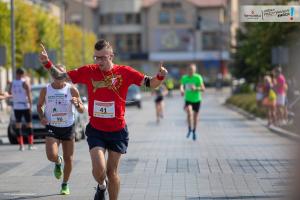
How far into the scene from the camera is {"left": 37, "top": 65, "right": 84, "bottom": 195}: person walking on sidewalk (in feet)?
39.8

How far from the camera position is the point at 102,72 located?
9.65 meters

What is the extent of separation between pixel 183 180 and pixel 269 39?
2276cm

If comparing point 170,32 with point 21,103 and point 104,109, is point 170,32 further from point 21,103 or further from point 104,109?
point 104,109

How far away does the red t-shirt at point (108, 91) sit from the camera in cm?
962

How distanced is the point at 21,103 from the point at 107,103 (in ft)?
37.3

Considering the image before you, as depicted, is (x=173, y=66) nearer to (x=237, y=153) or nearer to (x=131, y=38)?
(x=131, y=38)

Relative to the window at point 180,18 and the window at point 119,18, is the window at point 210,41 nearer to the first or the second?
the window at point 180,18

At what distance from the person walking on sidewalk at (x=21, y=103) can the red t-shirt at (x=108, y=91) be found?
1081 cm

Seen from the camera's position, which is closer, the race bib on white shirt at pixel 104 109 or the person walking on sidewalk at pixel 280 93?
the race bib on white shirt at pixel 104 109

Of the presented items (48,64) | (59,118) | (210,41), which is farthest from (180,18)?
(48,64)

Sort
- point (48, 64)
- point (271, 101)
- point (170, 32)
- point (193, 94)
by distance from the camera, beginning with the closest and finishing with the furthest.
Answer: point (48, 64), point (193, 94), point (271, 101), point (170, 32)

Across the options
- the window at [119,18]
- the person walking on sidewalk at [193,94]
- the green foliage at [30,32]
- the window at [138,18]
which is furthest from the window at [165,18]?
the person walking on sidewalk at [193,94]

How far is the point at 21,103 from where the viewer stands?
2072 cm

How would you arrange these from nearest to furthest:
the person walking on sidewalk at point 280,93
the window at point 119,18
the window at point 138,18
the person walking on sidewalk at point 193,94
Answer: the person walking on sidewalk at point 193,94 < the person walking on sidewalk at point 280,93 < the window at point 138,18 < the window at point 119,18
